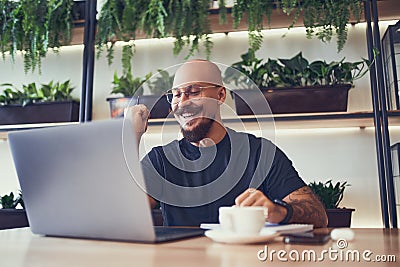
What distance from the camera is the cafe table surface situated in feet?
2.32

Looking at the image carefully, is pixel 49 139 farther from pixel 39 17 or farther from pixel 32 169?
pixel 39 17

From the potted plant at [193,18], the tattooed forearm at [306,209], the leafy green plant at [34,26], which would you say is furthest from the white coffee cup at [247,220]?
the leafy green plant at [34,26]

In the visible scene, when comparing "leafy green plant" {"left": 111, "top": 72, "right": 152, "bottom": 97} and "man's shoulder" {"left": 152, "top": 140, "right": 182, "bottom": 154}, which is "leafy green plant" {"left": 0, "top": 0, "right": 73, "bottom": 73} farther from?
"man's shoulder" {"left": 152, "top": 140, "right": 182, "bottom": 154}

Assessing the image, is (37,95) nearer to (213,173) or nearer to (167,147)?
(167,147)

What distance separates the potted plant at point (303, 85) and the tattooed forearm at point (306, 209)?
54cm

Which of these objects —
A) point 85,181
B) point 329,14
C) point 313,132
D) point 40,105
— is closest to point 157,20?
point 329,14

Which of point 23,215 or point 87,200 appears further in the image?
point 23,215

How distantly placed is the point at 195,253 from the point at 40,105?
1.66m

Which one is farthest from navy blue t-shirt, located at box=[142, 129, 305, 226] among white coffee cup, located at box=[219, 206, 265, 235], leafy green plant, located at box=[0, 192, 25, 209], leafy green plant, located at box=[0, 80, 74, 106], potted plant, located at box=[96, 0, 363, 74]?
leafy green plant, located at box=[0, 192, 25, 209]

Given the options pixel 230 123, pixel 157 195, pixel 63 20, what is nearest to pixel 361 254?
pixel 157 195

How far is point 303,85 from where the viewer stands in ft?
6.84

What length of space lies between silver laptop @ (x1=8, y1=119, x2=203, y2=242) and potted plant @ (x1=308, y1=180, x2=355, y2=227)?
3.59 ft

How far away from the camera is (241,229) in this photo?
915mm

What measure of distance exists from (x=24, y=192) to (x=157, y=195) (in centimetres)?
55
